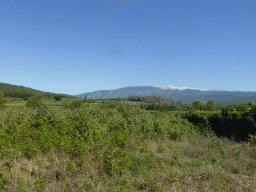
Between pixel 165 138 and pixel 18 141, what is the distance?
770 cm

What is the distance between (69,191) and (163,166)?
3134 mm

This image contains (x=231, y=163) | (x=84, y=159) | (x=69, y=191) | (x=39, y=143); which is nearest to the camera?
(x=69, y=191)

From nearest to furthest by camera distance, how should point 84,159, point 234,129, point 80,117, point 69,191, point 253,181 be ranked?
point 69,191, point 253,181, point 84,159, point 80,117, point 234,129

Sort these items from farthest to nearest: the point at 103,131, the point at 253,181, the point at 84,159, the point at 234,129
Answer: the point at 234,129
the point at 103,131
the point at 84,159
the point at 253,181

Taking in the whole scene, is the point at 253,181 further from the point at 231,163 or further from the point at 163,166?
the point at 163,166

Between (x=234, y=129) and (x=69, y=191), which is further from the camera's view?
(x=234, y=129)

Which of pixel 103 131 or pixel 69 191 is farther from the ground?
pixel 103 131

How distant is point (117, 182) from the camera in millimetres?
4082

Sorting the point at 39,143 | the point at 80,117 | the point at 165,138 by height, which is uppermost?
the point at 80,117

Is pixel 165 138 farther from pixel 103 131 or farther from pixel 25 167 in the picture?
pixel 25 167

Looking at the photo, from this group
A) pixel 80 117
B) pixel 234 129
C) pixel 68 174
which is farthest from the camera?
pixel 234 129

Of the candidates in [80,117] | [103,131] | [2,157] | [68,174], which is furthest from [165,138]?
[2,157]

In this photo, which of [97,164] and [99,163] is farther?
[97,164]

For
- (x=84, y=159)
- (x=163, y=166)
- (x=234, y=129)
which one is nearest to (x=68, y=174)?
(x=84, y=159)
